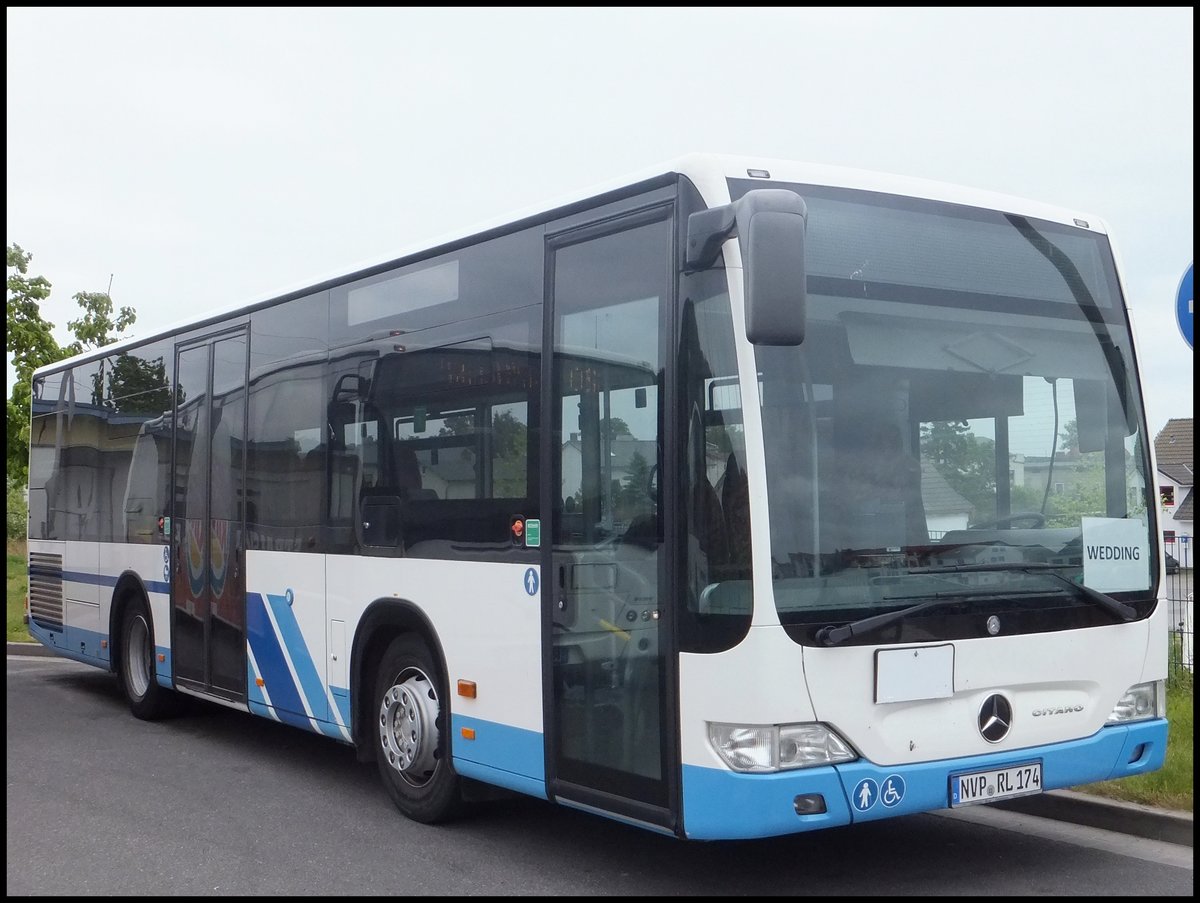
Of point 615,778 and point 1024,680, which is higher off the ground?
point 1024,680

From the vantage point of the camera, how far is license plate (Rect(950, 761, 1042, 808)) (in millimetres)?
5535

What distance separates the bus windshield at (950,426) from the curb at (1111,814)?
4.16 ft

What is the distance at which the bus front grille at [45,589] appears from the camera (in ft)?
42.4

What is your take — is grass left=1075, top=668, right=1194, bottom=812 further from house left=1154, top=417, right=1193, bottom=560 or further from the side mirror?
house left=1154, top=417, right=1193, bottom=560

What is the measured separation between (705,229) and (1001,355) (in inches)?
59.6

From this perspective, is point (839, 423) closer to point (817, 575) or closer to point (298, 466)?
point (817, 575)

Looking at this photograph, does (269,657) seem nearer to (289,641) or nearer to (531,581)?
(289,641)

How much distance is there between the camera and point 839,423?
5.55 metres

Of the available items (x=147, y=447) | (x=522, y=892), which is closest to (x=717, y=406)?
(x=522, y=892)

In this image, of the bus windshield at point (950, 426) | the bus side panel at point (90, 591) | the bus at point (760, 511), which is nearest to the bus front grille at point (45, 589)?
the bus side panel at point (90, 591)

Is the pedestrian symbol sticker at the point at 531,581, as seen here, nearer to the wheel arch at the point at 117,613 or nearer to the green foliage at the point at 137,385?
the green foliage at the point at 137,385

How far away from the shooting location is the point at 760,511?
5309 mm

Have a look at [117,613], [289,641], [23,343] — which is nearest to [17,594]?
[23,343]

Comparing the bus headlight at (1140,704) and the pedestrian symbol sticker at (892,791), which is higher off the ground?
the bus headlight at (1140,704)
